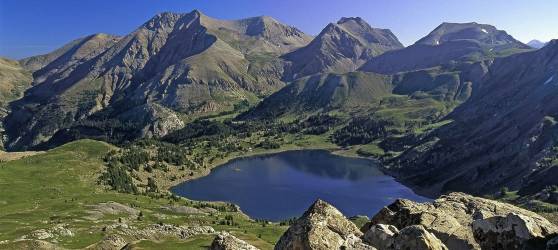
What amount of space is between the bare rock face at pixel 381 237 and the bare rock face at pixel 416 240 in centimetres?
72

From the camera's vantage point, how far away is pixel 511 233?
1070 inches

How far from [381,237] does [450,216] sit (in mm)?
7963

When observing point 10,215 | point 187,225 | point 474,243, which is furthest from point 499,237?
point 10,215

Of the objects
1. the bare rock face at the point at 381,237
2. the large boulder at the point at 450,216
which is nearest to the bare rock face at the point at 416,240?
the bare rock face at the point at 381,237

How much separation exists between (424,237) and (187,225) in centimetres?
10048

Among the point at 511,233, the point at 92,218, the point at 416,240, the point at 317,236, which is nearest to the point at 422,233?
the point at 416,240

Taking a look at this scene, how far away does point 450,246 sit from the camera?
2870 centimetres

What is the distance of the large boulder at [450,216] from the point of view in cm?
2910

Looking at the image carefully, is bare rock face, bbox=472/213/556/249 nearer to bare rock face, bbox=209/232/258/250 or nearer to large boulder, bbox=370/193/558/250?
large boulder, bbox=370/193/558/250

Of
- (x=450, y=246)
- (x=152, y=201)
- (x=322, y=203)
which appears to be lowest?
(x=152, y=201)

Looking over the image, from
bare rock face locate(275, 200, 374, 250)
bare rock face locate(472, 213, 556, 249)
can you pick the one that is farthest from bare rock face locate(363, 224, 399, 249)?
bare rock face locate(472, 213, 556, 249)

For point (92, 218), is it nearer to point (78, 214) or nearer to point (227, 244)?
point (78, 214)

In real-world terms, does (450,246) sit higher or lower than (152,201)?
higher

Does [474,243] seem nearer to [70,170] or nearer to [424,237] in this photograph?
[424,237]
